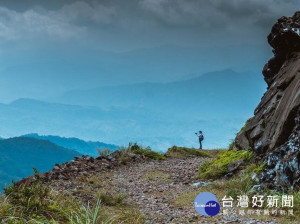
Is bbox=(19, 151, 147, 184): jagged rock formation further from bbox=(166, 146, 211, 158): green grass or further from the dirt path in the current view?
bbox=(166, 146, 211, 158): green grass

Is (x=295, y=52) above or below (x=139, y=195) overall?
above

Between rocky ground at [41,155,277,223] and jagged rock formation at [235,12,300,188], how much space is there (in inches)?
83.9

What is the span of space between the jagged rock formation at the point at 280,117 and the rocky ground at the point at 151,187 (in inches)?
83.9

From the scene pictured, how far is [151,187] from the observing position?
1252cm

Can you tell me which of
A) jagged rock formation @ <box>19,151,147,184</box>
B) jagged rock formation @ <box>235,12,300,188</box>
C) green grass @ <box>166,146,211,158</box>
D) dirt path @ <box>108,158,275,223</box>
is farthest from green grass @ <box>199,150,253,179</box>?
green grass @ <box>166,146,211,158</box>

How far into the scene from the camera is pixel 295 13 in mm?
14250

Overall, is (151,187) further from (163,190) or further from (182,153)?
(182,153)

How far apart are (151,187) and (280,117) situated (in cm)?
451

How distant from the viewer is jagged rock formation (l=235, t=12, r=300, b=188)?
969 centimetres

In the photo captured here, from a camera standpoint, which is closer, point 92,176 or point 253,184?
point 253,184

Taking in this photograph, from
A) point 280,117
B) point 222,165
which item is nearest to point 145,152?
point 222,165

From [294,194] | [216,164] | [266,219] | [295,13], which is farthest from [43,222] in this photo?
[295,13]

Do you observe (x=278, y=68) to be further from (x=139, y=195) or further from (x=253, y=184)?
(x=139, y=195)

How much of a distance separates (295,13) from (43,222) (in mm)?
11635
